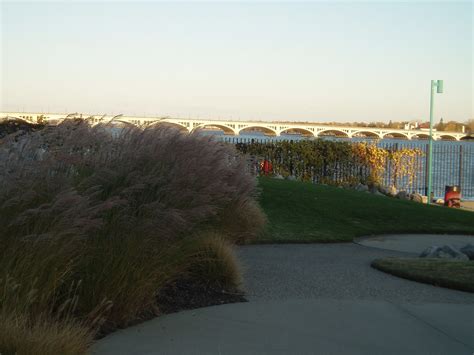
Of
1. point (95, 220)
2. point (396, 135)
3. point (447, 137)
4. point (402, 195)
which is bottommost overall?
point (402, 195)

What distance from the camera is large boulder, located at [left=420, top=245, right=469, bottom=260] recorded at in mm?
10195

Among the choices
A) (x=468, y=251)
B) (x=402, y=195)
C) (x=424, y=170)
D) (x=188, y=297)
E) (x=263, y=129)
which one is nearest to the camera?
(x=188, y=297)

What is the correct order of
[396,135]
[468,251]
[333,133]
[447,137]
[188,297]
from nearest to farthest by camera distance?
[188,297] → [468,251] → [396,135] → [333,133] → [447,137]

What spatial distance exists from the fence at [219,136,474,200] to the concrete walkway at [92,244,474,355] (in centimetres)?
1322

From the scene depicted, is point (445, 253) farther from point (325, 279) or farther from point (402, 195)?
point (402, 195)

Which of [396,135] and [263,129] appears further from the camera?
[396,135]

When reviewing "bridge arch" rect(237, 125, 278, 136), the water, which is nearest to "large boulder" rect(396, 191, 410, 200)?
the water

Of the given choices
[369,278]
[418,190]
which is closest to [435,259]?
[369,278]

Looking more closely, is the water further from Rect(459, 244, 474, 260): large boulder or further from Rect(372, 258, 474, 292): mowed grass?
Rect(372, 258, 474, 292): mowed grass

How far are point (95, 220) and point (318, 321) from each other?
249 cm

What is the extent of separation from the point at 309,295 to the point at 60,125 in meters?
3.54

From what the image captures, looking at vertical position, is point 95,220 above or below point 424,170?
above

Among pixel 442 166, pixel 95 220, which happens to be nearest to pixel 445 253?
pixel 95 220

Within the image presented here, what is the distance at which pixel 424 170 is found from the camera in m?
27.4
